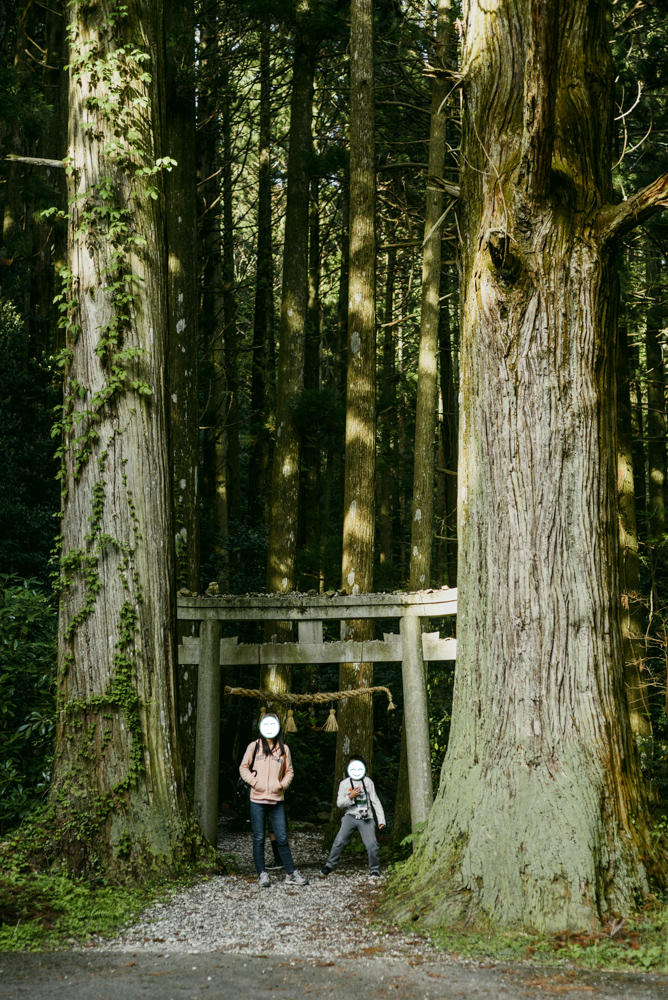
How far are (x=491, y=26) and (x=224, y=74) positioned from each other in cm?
806

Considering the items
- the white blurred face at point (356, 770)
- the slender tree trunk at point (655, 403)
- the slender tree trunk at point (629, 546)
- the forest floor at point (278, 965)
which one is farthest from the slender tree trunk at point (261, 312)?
the forest floor at point (278, 965)

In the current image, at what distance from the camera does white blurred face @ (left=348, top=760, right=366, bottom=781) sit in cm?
703

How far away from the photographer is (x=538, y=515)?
17.7 ft

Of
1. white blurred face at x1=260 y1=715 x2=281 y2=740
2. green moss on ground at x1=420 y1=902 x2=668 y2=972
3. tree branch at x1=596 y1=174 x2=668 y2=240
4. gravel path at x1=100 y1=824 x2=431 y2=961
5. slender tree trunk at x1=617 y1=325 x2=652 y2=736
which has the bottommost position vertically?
gravel path at x1=100 y1=824 x2=431 y2=961

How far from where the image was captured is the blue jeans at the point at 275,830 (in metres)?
6.90

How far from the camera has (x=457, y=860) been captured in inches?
209

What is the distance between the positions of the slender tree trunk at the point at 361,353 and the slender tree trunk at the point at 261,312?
6136mm

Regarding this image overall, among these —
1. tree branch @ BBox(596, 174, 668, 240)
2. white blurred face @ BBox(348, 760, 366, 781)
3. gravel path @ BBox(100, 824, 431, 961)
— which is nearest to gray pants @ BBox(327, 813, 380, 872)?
gravel path @ BBox(100, 824, 431, 961)

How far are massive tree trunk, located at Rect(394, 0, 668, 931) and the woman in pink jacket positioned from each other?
1.74 m

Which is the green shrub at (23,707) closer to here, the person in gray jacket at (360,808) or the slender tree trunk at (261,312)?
the person in gray jacket at (360,808)

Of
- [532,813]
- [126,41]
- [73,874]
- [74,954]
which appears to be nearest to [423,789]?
[532,813]

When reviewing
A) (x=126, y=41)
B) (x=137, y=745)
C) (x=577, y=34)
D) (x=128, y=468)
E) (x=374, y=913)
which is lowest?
(x=374, y=913)

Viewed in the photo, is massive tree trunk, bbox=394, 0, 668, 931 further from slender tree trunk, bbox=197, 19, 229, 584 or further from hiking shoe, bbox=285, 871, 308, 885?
slender tree trunk, bbox=197, 19, 229, 584

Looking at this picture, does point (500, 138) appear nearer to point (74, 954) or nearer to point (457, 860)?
point (457, 860)
